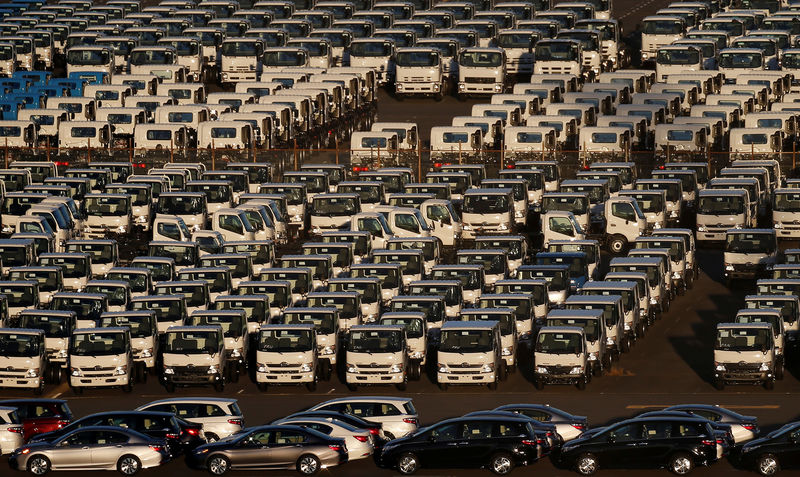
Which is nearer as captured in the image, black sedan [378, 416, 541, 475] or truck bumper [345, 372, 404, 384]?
black sedan [378, 416, 541, 475]

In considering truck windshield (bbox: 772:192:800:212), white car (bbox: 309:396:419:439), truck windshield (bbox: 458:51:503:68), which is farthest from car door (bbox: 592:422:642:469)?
truck windshield (bbox: 458:51:503:68)

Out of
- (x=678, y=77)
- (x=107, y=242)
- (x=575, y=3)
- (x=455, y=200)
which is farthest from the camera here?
(x=575, y=3)

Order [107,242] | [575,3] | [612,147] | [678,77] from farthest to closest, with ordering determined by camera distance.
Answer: [575,3] < [678,77] < [612,147] < [107,242]

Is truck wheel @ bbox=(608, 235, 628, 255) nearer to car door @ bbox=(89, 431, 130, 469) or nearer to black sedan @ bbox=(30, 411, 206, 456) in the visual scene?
black sedan @ bbox=(30, 411, 206, 456)

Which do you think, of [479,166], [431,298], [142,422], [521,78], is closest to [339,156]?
[479,166]

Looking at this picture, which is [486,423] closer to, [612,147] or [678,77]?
[612,147]

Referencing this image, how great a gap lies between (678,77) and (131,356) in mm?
44197

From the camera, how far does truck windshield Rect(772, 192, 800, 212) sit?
83.6 meters

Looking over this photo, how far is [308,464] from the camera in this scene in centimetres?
5759

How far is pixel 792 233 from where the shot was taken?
83438mm

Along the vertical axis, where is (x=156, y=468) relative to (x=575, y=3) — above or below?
below

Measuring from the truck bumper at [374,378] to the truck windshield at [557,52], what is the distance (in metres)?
43.9

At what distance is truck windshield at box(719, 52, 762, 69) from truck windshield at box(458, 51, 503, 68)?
11.1 m

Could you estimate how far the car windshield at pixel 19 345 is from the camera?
6944 cm
